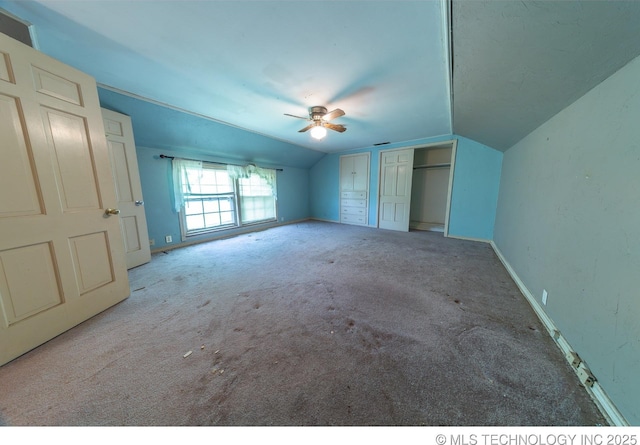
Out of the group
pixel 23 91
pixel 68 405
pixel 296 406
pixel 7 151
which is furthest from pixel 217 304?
pixel 23 91

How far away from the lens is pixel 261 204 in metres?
5.21

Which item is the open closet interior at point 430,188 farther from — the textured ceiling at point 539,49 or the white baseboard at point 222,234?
the white baseboard at point 222,234

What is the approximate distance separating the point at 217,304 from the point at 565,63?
3146mm

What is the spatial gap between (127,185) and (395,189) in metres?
4.96

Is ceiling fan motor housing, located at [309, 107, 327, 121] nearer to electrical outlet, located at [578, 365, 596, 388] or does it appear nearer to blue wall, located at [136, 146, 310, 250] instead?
blue wall, located at [136, 146, 310, 250]

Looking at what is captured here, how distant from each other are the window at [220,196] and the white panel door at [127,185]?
85 cm

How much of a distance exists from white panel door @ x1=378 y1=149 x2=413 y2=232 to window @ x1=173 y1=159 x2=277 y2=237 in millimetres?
2875

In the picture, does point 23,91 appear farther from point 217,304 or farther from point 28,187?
point 217,304

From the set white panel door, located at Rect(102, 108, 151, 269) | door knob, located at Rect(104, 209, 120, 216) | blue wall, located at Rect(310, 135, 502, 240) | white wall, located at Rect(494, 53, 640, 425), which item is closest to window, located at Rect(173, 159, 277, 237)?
white panel door, located at Rect(102, 108, 151, 269)

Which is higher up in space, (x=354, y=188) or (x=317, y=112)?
(x=317, y=112)

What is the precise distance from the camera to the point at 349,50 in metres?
1.63

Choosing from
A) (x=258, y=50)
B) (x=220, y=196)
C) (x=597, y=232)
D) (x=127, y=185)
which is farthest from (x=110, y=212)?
(x=597, y=232)

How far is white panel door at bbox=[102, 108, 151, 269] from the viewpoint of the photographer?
8.16ft

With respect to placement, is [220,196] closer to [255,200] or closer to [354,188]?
[255,200]
